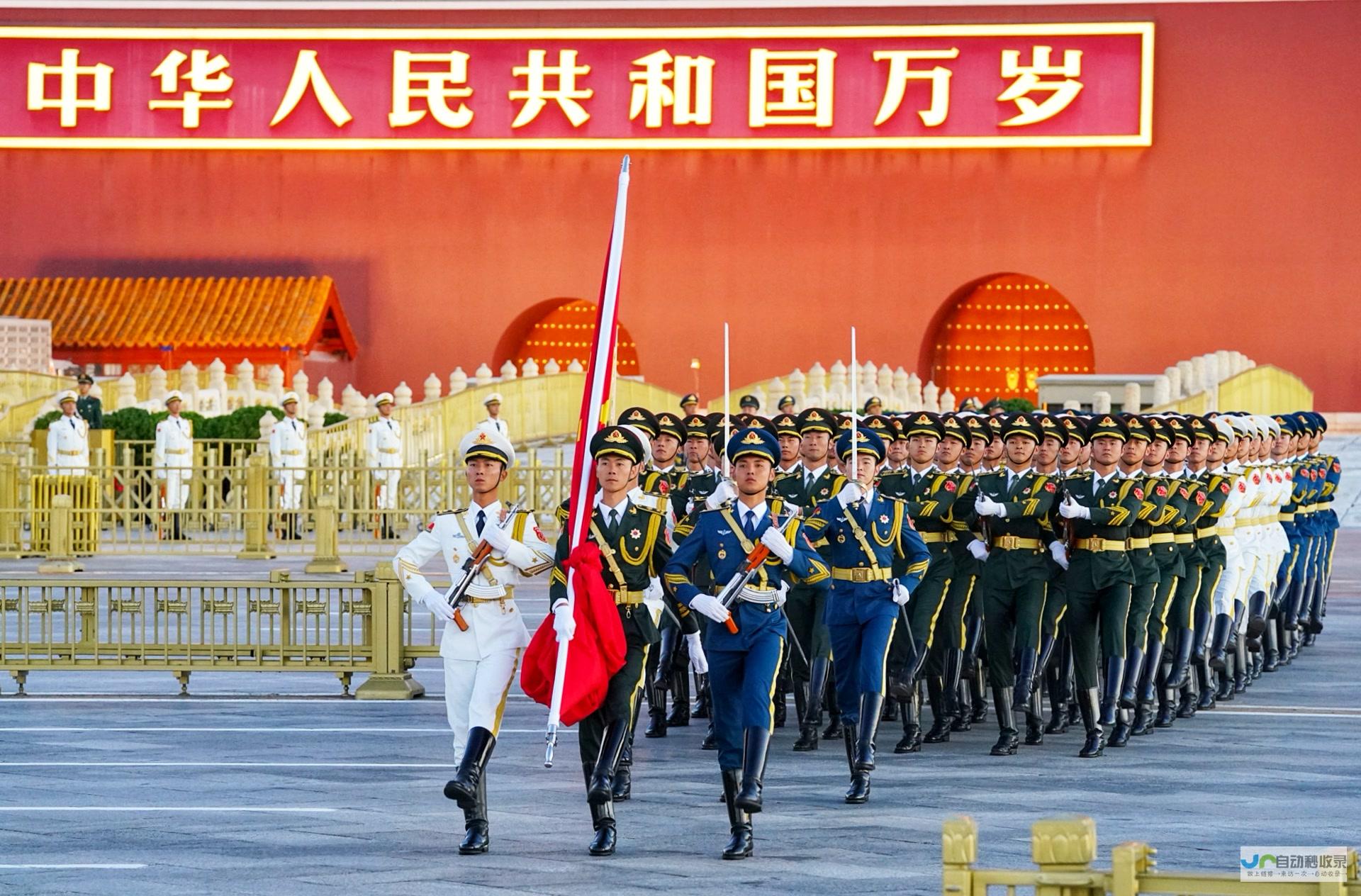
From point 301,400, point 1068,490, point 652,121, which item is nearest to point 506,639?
point 1068,490

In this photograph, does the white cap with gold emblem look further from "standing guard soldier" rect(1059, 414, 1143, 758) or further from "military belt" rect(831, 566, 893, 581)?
"standing guard soldier" rect(1059, 414, 1143, 758)

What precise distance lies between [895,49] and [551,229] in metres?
5.55

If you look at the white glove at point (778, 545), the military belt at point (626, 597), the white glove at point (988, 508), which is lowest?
the military belt at point (626, 597)

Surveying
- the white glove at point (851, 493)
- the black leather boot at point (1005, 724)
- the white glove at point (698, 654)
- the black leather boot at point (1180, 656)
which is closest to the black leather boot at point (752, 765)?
the white glove at point (698, 654)

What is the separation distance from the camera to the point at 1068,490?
34.6 ft

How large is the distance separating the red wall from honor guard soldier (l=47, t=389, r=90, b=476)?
30.7ft

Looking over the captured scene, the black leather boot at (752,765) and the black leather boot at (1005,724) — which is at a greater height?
the black leather boot at (752,765)

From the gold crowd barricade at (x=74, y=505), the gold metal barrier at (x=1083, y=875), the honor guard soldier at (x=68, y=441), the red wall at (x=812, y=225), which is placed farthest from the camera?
the red wall at (x=812, y=225)

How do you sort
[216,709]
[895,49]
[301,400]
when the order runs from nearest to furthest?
[216,709] < [301,400] < [895,49]

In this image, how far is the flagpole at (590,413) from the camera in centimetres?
760

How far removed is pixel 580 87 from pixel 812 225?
385cm

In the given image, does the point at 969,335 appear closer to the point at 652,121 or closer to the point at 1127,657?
the point at 652,121

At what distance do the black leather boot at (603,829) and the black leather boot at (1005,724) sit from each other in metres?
2.87

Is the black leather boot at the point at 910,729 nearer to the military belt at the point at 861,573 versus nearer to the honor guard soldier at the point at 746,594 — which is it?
the military belt at the point at 861,573
